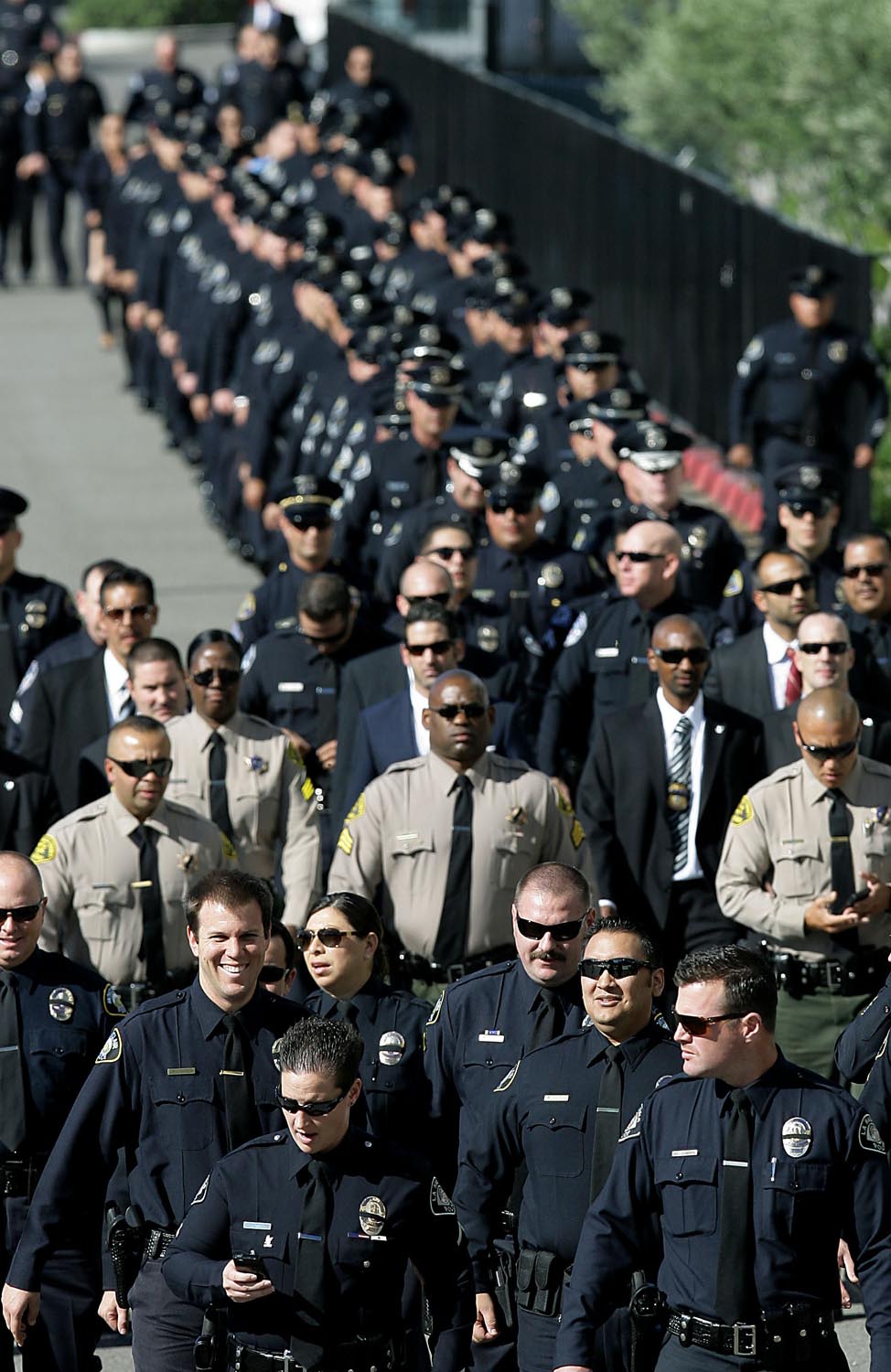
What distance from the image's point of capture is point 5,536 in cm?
1207

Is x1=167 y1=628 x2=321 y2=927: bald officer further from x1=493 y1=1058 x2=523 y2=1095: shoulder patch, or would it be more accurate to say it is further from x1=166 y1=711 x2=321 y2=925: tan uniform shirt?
x1=493 y1=1058 x2=523 y2=1095: shoulder patch

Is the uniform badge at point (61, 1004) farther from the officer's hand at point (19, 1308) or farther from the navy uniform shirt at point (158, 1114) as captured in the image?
the officer's hand at point (19, 1308)

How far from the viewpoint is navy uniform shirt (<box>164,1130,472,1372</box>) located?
681 centimetres

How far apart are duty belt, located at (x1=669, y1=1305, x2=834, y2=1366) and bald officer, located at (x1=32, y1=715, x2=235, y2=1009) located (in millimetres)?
2972

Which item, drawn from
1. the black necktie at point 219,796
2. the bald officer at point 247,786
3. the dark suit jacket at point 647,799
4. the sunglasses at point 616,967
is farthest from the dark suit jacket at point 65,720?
the sunglasses at point 616,967

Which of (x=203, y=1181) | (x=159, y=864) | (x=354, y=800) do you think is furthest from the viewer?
(x=354, y=800)

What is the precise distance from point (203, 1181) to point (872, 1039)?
1966mm

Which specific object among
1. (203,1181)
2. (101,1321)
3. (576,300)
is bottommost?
(101,1321)

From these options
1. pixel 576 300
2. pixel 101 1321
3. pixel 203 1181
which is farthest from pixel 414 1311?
pixel 576 300

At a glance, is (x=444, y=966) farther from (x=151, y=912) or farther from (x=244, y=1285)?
(x=244, y=1285)

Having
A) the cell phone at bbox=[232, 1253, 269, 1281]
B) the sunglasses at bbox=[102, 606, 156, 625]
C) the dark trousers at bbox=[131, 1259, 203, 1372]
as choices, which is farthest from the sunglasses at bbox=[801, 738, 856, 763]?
the cell phone at bbox=[232, 1253, 269, 1281]

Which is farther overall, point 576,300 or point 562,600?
point 576,300

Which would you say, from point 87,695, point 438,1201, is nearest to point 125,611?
point 87,695

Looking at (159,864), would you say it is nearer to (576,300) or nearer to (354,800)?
(354,800)
